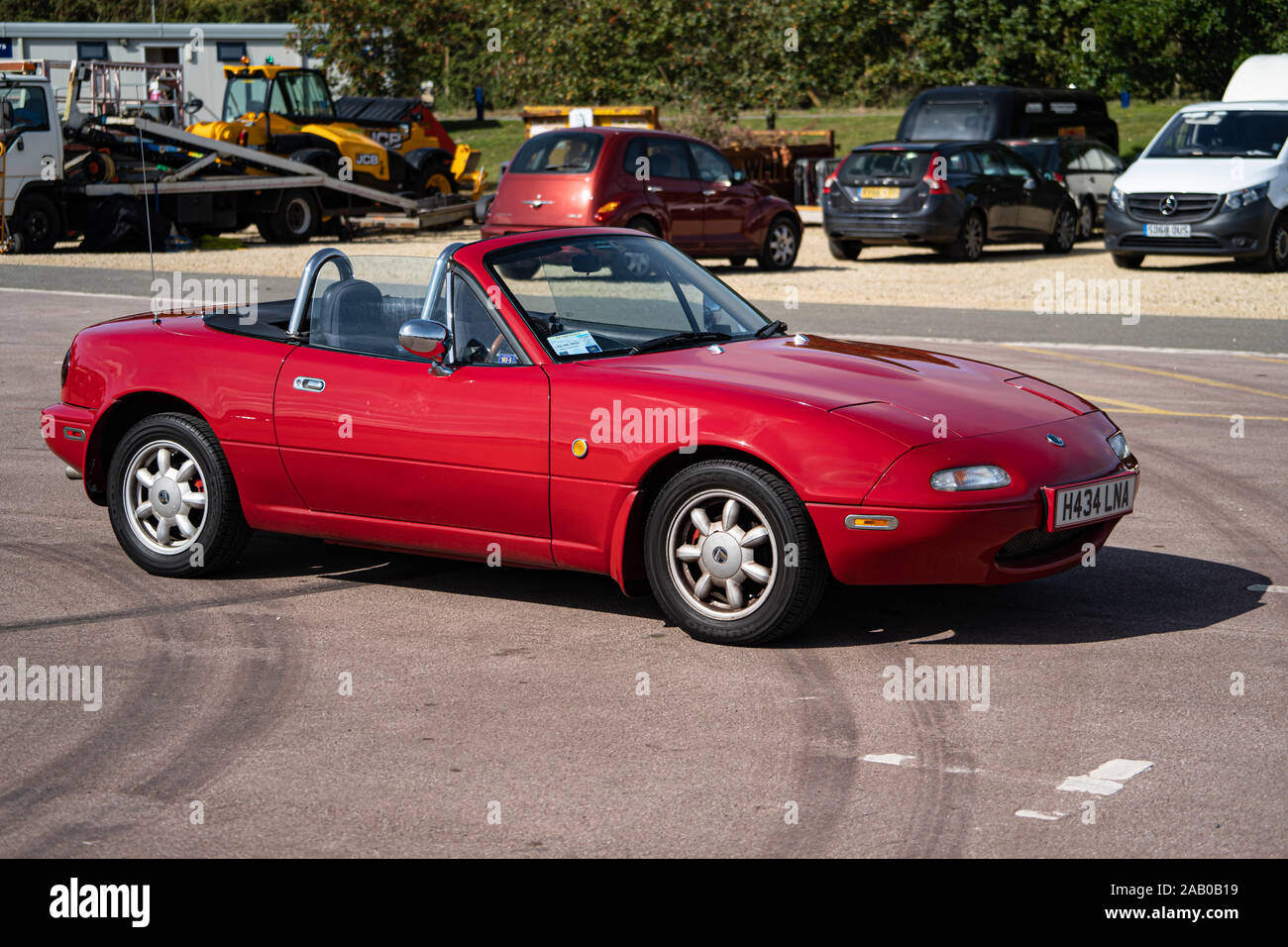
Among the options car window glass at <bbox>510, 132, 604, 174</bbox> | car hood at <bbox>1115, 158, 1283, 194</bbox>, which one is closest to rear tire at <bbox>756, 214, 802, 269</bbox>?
car window glass at <bbox>510, 132, 604, 174</bbox>

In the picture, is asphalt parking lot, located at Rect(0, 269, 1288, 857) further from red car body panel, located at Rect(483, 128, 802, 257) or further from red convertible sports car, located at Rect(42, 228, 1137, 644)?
red car body panel, located at Rect(483, 128, 802, 257)

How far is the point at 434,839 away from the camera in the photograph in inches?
162

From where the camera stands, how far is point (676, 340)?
6500 mm

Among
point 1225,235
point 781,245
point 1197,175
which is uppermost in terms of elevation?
point 1197,175

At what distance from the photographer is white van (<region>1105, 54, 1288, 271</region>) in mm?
20797

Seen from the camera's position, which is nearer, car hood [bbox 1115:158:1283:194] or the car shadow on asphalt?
the car shadow on asphalt

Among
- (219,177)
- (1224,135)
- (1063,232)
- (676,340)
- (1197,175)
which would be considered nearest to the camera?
(676,340)

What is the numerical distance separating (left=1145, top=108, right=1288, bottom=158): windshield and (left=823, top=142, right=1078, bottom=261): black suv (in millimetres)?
2524

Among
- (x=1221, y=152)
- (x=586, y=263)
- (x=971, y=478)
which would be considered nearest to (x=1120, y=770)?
(x=971, y=478)

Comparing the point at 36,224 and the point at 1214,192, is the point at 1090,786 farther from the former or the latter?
the point at 36,224

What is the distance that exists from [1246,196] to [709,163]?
269 inches

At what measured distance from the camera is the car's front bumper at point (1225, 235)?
20.8 meters

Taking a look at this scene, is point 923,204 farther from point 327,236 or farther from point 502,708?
point 502,708
